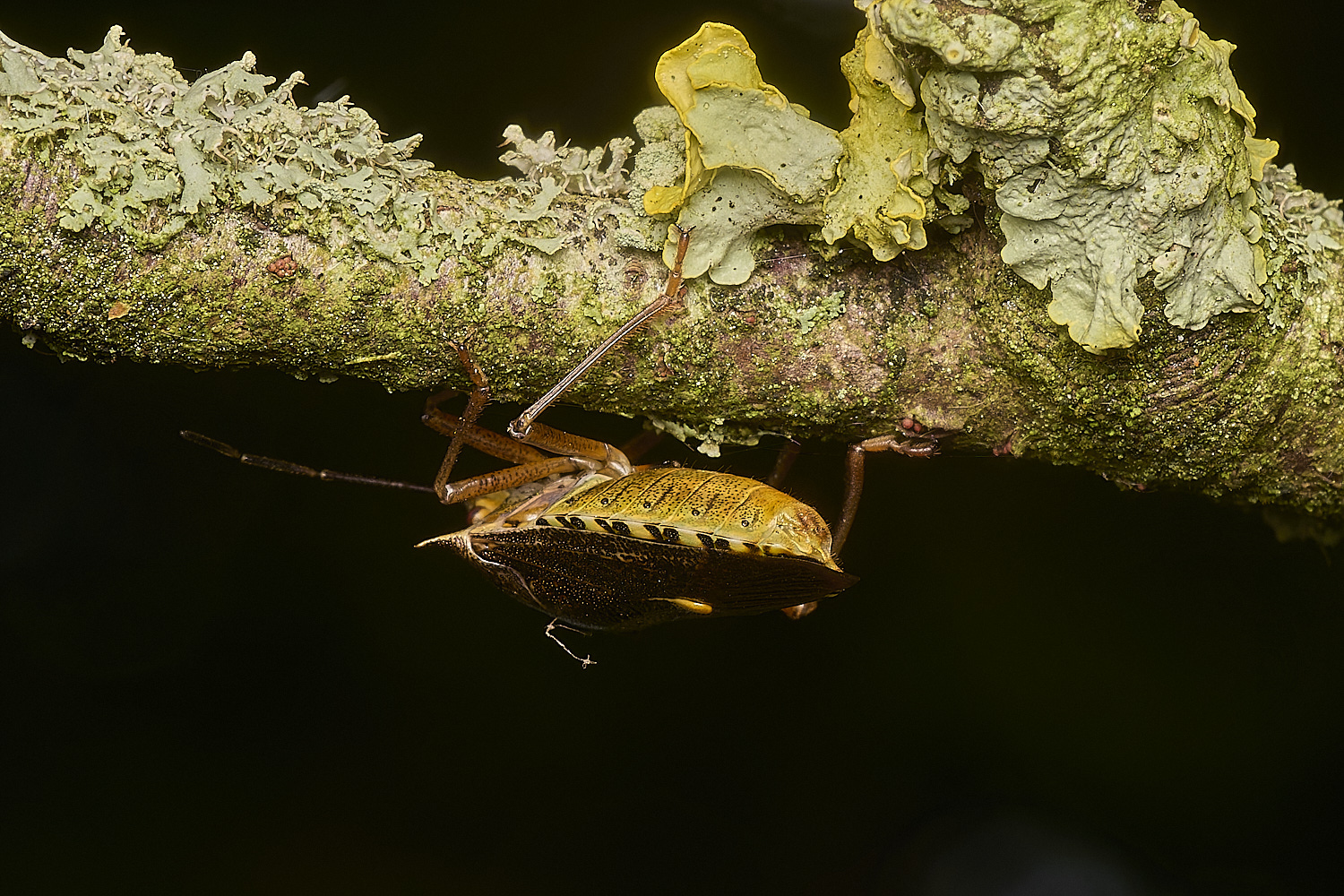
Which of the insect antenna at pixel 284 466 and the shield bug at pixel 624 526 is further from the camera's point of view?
the insect antenna at pixel 284 466

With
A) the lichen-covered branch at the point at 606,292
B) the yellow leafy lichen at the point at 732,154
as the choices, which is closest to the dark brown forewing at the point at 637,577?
the lichen-covered branch at the point at 606,292

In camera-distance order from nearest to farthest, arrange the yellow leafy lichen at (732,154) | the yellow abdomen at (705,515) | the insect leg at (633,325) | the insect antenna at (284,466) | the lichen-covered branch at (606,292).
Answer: the yellow leafy lichen at (732,154), the lichen-covered branch at (606,292), the insect leg at (633,325), the yellow abdomen at (705,515), the insect antenna at (284,466)

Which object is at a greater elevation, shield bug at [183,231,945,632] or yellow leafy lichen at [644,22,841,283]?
yellow leafy lichen at [644,22,841,283]

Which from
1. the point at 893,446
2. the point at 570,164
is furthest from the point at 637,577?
the point at 570,164

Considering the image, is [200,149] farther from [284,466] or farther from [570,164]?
[284,466]

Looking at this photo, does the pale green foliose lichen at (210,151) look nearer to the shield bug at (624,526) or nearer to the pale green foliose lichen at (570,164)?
the pale green foliose lichen at (570,164)

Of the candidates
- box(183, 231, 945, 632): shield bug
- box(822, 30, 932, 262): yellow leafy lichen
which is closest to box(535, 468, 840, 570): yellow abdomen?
box(183, 231, 945, 632): shield bug

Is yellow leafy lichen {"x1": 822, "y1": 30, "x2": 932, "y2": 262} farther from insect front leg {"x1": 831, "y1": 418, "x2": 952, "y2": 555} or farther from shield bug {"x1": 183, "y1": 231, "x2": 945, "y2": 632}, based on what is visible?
insect front leg {"x1": 831, "y1": 418, "x2": 952, "y2": 555}

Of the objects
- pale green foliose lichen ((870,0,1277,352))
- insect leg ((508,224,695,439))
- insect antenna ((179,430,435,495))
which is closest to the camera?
pale green foliose lichen ((870,0,1277,352))
